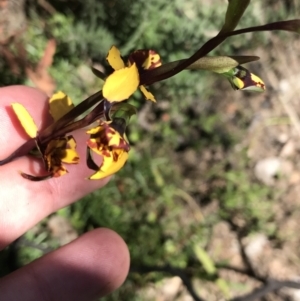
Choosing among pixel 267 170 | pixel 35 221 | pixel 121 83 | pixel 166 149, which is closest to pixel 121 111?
pixel 121 83

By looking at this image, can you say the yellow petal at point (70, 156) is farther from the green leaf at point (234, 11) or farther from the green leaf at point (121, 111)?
the green leaf at point (234, 11)

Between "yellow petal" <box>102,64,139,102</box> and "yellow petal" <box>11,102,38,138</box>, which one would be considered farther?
"yellow petal" <box>11,102,38,138</box>


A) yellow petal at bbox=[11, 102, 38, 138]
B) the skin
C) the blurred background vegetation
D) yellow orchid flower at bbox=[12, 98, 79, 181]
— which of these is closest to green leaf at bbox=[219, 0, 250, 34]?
yellow orchid flower at bbox=[12, 98, 79, 181]

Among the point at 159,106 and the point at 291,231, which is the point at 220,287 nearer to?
the point at 291,231

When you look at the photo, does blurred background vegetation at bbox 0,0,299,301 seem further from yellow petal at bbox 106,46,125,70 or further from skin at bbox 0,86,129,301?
yellow petal at bbox 106,46,125,70

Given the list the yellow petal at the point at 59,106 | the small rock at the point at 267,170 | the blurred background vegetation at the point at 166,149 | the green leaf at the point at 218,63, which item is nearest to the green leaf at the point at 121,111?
the green leaf at the point at 218,63

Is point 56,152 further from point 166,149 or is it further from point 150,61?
point 166,149

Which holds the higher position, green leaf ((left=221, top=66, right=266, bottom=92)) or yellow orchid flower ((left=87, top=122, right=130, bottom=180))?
green leaf ((left=221, top=66, right=266, bottom=92))
